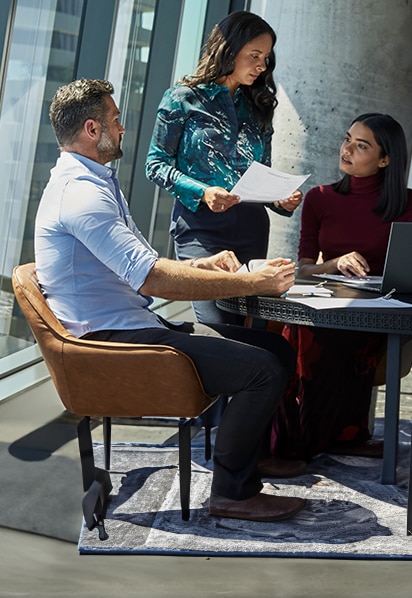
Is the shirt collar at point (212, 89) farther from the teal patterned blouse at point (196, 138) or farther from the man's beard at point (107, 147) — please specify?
the man's beard at point (107, 147)

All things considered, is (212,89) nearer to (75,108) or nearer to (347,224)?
(347,224)

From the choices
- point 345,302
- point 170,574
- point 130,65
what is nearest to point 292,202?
point 345,302

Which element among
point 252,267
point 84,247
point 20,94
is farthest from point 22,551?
point 20,94

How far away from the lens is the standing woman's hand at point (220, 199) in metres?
3.26

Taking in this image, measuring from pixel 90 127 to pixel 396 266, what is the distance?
3.51 ft

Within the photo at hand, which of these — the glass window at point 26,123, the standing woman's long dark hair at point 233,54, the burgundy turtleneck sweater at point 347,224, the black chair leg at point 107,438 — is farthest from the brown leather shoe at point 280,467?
the glass window at point 26,123

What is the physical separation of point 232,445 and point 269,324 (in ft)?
3.00

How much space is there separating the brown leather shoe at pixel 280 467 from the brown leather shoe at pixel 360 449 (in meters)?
0.27

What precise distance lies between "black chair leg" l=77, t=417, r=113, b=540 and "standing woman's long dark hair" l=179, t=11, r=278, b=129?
1440mm

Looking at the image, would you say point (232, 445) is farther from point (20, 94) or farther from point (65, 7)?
point (65, 7)

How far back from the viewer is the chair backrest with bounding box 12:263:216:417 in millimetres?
2688

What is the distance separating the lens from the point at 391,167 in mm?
3643

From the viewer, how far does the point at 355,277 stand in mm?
3459

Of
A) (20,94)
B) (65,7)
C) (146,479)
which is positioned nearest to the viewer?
(146,479)
